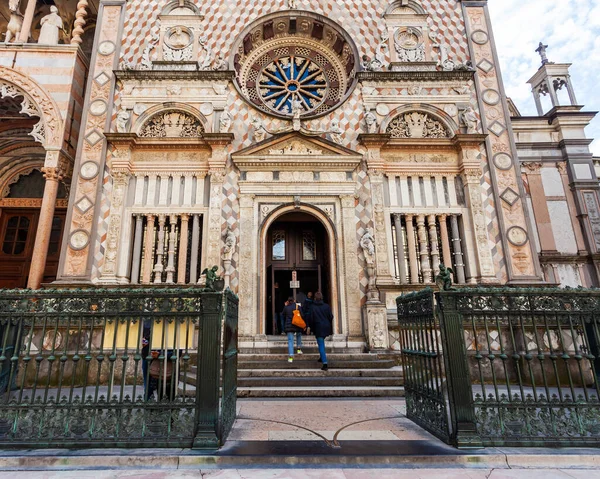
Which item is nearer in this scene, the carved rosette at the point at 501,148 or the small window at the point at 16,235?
the carved rosette at the point at 501,148

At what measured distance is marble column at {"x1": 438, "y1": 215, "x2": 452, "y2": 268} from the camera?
37.2 ft

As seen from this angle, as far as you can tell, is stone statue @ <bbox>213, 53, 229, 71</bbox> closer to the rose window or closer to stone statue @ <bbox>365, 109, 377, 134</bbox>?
the rose window

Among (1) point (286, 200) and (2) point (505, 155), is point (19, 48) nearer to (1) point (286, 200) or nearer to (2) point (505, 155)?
(1) point (286, 200)

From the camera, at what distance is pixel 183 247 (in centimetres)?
1118

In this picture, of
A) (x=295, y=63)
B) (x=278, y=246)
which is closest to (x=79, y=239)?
(x=278, y=246)

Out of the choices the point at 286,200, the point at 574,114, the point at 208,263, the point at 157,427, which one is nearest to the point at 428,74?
the point at 286,200

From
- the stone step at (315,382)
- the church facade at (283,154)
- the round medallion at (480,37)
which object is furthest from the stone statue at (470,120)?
the stone step at (315,382)

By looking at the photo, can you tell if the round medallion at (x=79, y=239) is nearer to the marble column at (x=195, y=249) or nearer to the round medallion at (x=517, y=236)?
the marble column at (x=195, y=249)

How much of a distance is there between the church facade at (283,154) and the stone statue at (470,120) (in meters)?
0.05

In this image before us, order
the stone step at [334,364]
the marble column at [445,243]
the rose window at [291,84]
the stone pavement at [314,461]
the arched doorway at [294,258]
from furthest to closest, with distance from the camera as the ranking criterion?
the rose window at [291,84]
the arched doorway at [294,258]
the marble column at [445,243]
the stone step at [334,364]
the stone pavement at [314,461]

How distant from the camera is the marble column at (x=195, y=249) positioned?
35.9ft

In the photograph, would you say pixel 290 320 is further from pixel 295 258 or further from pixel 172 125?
pixel 172 125

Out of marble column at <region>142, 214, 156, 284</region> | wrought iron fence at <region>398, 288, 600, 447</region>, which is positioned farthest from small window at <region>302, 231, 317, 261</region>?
wrought iron fence at <region>398, 288, 600, 447</region>

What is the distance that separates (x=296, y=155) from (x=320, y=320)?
5.63 metres
